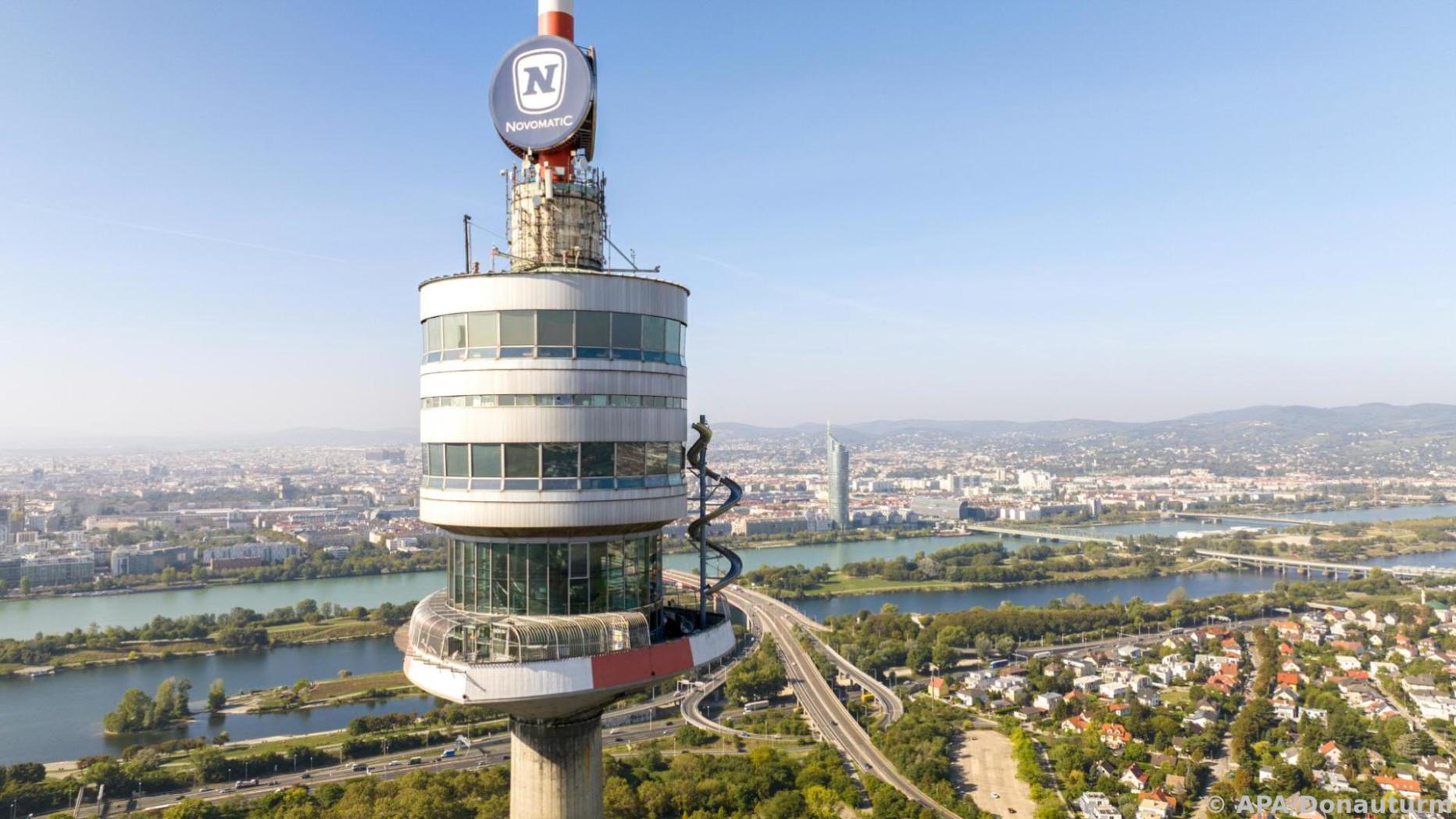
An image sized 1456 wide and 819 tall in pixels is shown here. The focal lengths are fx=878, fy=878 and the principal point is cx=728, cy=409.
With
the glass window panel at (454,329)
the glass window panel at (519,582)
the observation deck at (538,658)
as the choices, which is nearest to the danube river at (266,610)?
the observation deck at (538,658)

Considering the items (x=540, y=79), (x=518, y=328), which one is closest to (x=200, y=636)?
(x=518, y=328)

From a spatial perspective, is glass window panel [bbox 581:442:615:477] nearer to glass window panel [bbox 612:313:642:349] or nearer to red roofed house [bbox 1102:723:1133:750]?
glass window panel [bbox 612:313:642:349]

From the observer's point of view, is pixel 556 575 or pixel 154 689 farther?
pixel 154 689

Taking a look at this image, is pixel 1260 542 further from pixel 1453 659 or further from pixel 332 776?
pixel 332 776

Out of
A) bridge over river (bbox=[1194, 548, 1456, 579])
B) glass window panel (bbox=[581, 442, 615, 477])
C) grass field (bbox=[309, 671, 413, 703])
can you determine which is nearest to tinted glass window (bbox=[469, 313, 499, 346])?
glass window panel (bbox=[581, 442, 615, 477])

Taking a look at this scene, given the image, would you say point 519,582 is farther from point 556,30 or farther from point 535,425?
point 556,30

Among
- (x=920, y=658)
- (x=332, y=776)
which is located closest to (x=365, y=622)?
(x=332, y=776)

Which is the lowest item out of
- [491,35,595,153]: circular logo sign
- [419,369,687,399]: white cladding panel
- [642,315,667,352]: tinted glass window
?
[419,369,687,399]: white cladding panel
